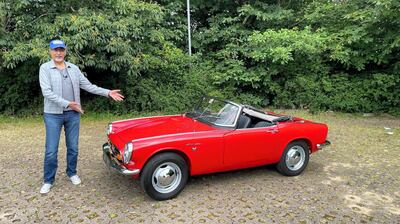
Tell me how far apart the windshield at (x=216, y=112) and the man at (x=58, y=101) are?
49.4 inches

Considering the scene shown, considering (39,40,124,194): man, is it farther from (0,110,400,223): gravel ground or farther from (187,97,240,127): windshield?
(187,97,240,127): windshield

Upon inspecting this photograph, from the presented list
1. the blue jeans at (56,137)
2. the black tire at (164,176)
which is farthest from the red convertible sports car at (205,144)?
the blue jeans at (56,137)

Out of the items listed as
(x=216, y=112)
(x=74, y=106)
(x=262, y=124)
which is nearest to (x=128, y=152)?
(x=74, y=106)

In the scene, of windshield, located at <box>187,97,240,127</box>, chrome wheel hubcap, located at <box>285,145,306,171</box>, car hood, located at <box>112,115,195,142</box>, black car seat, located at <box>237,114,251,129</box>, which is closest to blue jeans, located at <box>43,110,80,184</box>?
car hood, located at <box>112,115,195,142</box>

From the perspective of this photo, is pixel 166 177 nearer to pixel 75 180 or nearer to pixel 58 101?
pixel 75 180

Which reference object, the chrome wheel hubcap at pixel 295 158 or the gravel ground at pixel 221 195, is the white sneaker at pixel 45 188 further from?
the chrome wheel hubcap at pixel 295 158

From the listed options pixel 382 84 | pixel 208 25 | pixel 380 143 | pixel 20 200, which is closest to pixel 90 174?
pixel 20 200

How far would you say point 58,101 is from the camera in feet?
13.0

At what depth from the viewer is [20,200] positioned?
409 centimetres

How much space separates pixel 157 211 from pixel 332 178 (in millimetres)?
2677

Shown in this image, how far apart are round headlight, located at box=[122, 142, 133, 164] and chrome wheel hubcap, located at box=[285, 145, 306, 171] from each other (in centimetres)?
236

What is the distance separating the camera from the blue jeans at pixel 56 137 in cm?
418

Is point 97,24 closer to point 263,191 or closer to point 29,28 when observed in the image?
point 29,28

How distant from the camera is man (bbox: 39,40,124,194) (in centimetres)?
405
